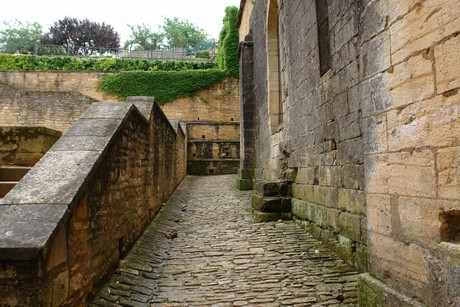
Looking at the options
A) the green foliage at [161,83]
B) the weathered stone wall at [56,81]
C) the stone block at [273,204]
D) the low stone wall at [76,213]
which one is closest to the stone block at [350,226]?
the stone block at [273,204]

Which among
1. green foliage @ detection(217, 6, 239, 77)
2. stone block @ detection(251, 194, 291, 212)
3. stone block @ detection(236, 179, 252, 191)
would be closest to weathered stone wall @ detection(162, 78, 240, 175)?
green foliage @ detection(217, 6, 239, 77)

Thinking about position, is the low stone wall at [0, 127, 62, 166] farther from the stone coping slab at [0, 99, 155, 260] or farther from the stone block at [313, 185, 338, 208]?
the stone block at [313, 185, 338, 208]

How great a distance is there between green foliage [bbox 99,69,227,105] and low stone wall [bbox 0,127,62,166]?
1966cm

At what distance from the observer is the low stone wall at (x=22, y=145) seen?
5008 millimetres

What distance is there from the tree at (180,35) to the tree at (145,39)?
136 cm

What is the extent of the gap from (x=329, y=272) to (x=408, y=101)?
→ 2.27 meters

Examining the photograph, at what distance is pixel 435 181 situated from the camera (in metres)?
2.20

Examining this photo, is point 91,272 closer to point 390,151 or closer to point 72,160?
point 72,160

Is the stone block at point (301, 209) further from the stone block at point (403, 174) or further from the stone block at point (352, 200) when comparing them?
the stone block at point (403, 174)

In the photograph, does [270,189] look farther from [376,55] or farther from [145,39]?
[145,39]

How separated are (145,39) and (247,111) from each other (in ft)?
148

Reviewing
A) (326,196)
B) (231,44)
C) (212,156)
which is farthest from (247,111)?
(231,44)

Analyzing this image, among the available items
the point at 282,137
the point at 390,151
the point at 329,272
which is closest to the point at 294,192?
the point at 282,137

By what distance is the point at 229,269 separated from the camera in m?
4.09
